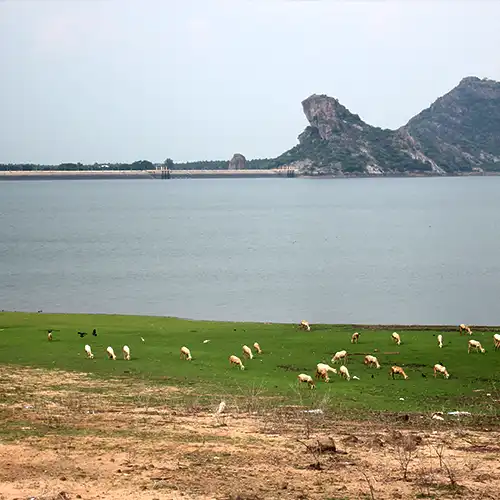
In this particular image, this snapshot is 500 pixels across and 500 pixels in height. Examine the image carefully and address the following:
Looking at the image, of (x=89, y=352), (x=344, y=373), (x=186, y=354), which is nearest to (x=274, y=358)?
(x=186, y=354)

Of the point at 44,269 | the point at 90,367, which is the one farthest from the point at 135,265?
the point at 90,367

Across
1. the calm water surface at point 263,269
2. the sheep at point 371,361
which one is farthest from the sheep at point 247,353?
the calm water surface at point 263,269

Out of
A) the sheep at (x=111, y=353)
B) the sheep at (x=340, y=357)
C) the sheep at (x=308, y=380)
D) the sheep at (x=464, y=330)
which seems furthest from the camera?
the sheep at (x=464, y=330)

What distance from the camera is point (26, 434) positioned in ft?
49.3

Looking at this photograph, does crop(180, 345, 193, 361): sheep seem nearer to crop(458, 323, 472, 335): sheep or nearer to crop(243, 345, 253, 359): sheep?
crop(243, 345, 253, 359): sheep

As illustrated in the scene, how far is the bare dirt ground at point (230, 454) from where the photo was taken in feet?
38.6

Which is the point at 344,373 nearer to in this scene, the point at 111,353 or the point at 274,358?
the point at 274,358

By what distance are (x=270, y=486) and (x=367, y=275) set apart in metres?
54.1

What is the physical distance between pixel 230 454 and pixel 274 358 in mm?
14661

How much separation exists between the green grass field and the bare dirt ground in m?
3.13

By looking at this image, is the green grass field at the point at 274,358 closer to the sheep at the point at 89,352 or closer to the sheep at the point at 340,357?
the sheep at the point at 340,357

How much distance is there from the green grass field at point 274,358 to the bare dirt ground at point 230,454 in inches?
123

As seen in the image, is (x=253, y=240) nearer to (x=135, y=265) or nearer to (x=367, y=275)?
(x=135, y=265)

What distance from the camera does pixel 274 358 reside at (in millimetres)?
28391
